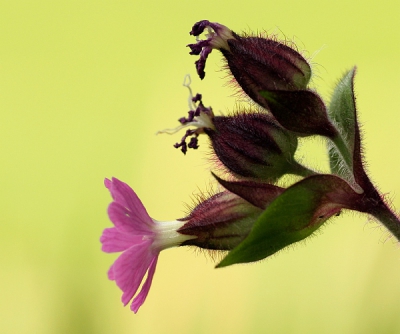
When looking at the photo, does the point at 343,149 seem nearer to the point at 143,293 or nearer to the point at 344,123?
the point at 344,123

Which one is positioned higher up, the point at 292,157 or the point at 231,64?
the point at 231,64

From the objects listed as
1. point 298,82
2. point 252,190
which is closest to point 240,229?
point 252,190

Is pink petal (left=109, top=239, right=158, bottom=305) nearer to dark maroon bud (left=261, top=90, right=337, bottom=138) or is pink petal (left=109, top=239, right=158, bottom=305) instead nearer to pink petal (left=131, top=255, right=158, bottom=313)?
Result: pink petal (left=131, top=255, right=158, bottom=313)

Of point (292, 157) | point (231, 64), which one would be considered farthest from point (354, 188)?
point (231, 64)

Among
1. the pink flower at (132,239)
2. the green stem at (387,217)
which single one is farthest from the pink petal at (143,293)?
the green stem at (387,217)

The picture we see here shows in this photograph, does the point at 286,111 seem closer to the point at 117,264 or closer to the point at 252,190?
the point at 252,190

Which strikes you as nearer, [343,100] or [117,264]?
[117,264]
